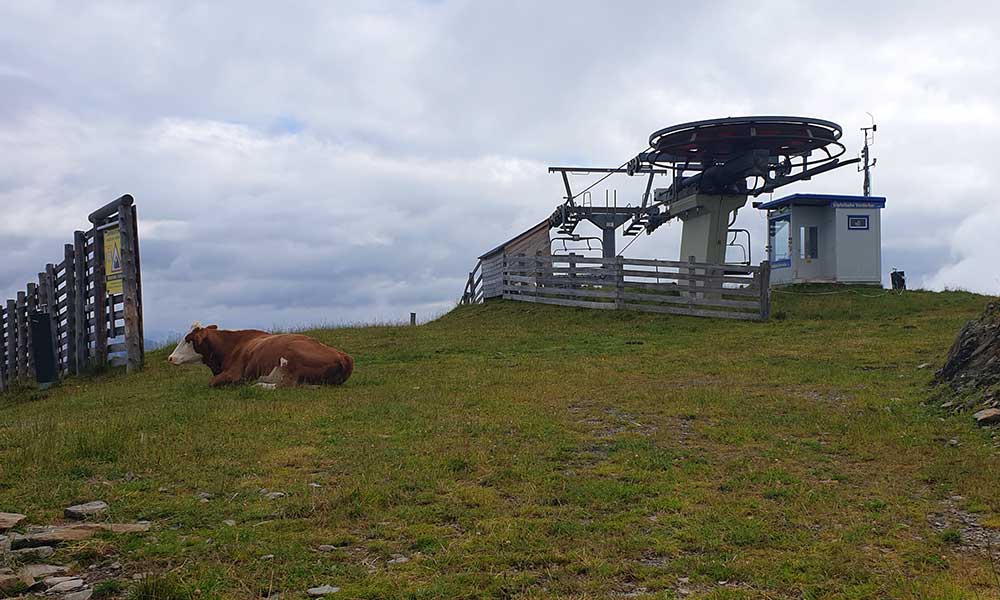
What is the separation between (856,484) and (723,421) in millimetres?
2591

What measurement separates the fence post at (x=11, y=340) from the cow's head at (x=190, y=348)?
14.0m

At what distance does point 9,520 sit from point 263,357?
7.26 metres

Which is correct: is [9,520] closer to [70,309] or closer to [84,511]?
[84,511]

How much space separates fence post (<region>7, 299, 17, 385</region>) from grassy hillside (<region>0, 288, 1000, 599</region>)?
46.1ft

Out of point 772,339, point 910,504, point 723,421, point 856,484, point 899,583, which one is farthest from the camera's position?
point 772,339

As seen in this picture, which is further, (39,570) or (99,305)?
(99,305)

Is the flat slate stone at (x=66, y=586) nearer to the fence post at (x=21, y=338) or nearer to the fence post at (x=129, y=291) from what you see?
the fence post at (x=129, y=291)

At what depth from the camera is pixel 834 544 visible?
17.0 ft

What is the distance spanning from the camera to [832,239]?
3177 cm

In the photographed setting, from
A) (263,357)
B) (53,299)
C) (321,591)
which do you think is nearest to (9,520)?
(321,591)

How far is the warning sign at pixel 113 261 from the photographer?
715 inches

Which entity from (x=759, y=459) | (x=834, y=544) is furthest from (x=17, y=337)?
(x=834, y=544)

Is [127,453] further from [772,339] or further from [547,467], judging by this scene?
[772,339]

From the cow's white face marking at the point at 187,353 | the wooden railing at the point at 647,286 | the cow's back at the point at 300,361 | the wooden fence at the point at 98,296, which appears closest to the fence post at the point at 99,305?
the wooden fence at the point at 98,296
